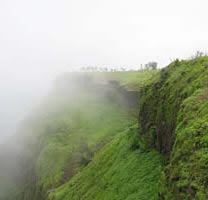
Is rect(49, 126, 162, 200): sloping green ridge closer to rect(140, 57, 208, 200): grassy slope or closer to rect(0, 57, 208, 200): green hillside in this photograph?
rect(0, 57, 208, 200): green hillside

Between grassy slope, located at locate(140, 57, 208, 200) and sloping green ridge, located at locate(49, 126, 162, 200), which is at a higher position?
grassy slope, located at locate(140, 57, 208, 200)

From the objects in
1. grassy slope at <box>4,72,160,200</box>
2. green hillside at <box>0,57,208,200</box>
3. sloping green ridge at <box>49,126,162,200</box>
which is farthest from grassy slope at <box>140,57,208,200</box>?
grassy slope at <box>4,72,160,200</box>

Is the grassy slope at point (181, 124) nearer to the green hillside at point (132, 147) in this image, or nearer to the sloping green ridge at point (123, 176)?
the green hillside at point (132, 147)

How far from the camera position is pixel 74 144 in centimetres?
6175

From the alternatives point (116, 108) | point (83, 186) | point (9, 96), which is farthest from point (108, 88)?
point (9, 96)

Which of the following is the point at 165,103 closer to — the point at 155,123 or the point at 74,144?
the point at 155,123

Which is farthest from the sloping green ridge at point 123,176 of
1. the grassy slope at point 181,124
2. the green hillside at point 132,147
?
the grassy slope at point 181,124

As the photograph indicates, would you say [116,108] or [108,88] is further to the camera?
[108,88]

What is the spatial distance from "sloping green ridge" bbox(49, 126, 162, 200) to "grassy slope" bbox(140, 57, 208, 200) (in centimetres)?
137

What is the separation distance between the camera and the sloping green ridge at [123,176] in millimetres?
18453

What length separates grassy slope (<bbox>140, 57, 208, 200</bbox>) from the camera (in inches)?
408

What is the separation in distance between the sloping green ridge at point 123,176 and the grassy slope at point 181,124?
1367mm

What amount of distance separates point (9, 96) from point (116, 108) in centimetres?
9862

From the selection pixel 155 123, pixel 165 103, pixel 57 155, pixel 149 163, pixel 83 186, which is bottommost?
pixel 57 155
